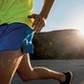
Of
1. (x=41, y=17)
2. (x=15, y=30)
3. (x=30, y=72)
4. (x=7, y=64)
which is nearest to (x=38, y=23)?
(x=41, y=17)

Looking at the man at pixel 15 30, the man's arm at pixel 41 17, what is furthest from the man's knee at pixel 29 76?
the man's arm at pixel 41 17

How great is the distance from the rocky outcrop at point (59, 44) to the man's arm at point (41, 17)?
85.6 ft

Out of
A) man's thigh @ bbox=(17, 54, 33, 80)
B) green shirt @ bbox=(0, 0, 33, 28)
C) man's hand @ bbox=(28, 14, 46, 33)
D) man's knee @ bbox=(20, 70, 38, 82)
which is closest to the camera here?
man's hand @ bbox=(28, 14, 46, 33)

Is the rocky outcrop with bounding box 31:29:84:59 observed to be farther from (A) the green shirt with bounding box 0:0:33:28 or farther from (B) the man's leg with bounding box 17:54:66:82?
(A) the green shirt with bounding box 0:0:33:28

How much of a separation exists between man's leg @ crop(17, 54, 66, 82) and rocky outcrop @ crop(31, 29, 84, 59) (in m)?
24.8

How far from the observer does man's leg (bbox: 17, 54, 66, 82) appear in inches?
210

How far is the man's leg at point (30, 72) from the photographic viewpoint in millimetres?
5334

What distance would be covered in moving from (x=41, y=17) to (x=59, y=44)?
30204 mm

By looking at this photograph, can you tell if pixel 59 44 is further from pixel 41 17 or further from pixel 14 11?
pixel 41 17

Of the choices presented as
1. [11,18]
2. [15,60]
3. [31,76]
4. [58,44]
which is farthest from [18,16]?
[58,44]

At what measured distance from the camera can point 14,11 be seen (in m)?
4.75

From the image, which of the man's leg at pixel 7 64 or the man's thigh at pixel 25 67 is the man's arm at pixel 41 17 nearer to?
the man's leg at pixel 7 64

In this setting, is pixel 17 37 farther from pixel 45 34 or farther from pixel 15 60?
pixel 45 34

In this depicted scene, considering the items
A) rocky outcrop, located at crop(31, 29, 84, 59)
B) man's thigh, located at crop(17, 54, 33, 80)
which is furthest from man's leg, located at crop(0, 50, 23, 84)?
rocky outcrop, located at crop(31, 29, 84, 59)
